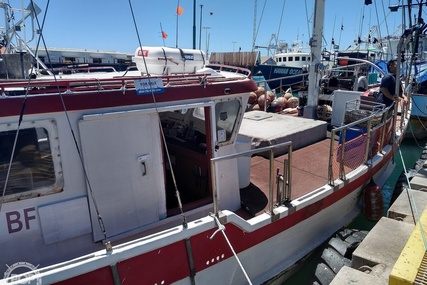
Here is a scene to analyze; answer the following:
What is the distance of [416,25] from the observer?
272 inches

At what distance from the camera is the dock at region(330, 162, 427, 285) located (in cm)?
291

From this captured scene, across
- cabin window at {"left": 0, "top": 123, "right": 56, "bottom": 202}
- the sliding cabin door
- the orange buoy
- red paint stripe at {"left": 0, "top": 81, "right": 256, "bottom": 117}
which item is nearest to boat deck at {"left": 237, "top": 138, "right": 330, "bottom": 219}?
the orange buoy

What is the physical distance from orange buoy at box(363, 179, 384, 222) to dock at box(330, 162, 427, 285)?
0.75 m

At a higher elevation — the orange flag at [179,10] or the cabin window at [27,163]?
the orange flag at [179,10]

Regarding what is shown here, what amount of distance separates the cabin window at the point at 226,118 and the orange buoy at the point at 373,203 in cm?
311

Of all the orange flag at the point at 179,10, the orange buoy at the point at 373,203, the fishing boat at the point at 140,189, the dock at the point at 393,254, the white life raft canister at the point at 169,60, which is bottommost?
the orange buoy at the point at 373,203

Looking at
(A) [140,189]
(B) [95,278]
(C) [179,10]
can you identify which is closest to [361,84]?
(C) [179,10]

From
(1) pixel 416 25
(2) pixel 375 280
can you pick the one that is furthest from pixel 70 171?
(1) pixel 416 25

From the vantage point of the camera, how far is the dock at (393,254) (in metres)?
2.91

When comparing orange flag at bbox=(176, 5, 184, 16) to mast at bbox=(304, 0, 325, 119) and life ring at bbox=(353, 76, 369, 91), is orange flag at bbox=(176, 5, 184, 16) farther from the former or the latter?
life ring at bbox=(353, 76, 369, 91)

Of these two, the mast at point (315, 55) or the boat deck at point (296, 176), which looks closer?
the boat deck at point (296, 176)

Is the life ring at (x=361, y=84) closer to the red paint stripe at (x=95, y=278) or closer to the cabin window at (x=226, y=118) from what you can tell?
the cabin window at (x=226, y=118)

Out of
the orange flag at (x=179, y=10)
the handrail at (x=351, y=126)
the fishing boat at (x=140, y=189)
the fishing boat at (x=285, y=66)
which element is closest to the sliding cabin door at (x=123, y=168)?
the fishing boat at (x=140, y=189)

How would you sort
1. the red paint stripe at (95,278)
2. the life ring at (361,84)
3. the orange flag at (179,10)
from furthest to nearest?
the life ring at (361,84)
the orange flag at (179,10)
the red paint stripe at (95,278)
